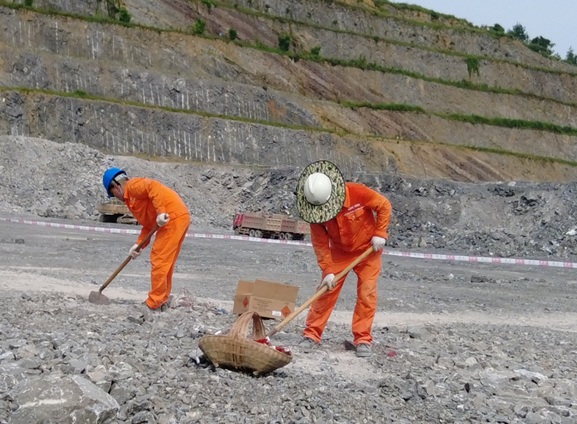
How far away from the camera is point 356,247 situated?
6.98 m

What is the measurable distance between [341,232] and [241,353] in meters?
1.85

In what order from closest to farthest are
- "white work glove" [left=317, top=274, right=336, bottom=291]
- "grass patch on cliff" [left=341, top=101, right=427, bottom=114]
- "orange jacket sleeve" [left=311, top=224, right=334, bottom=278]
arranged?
"white work glove" [left=317, top=274, right=336, bottom=291] < "orange jacket sleeve" [left=311, top=224, right=334, bottom=278] < "grass patch on cliff" [left=341, top=101, right=427, bottom=114]

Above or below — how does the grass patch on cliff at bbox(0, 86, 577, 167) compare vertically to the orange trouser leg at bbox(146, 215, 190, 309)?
above

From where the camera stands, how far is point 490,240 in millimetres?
25625

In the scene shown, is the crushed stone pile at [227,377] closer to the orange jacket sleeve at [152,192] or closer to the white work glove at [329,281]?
the white work glove at [329,281]

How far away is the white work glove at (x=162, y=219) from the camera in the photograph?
25.3ft

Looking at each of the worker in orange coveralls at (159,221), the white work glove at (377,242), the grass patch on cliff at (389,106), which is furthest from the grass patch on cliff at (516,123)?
the white work glove at (377,242)

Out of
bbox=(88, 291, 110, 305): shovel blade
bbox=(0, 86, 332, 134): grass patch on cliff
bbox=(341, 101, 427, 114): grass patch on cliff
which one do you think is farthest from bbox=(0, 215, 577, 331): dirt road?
bbox=(341, 101, 427, 114): grass patch on cliff

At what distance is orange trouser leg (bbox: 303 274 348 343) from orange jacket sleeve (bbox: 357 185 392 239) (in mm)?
536

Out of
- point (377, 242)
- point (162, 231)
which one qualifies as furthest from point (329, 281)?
point (162, 231)

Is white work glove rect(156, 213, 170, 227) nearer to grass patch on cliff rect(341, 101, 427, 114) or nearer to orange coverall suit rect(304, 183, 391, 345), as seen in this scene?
orange coverall suit rect(304, 183, 391, 345)

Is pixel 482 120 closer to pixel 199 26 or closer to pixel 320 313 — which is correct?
pixel 199 26

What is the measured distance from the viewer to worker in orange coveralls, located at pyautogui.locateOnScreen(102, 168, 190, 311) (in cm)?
779

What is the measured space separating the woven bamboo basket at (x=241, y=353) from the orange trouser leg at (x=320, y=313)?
157 centimetres
